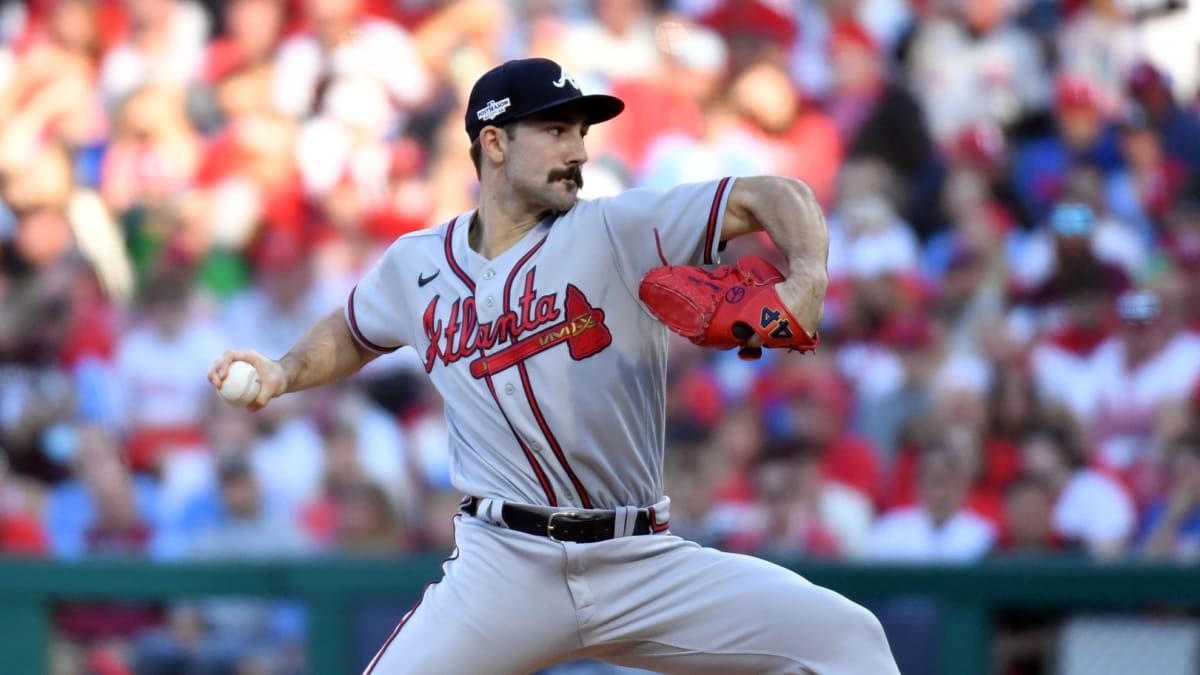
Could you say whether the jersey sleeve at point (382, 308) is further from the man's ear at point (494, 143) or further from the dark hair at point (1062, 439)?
the dark hair at point (1062, 439)

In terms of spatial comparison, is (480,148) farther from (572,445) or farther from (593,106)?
(572,445)

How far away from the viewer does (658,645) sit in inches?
143

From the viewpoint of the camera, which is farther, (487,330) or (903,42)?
(903,42)

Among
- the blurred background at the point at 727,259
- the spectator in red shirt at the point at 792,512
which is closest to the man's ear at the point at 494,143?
the blurred background at the point at 727,259

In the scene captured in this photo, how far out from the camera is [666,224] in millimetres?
3574

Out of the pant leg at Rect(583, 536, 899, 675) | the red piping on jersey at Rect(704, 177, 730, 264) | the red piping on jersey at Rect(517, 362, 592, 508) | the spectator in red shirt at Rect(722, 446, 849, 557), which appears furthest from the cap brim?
the spectator in red shirt at Rect(722, 446, 849, 557)

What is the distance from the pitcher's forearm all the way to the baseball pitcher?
0.14 m

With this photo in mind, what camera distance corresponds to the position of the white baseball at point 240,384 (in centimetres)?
375

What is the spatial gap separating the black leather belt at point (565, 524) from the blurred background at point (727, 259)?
1.96 m

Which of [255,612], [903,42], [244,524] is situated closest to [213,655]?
[255,612]

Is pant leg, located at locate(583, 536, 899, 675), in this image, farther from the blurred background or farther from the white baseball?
the blurred background

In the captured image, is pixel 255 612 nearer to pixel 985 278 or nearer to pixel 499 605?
pixel 499 605

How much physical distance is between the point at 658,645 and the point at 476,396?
0.70 metres

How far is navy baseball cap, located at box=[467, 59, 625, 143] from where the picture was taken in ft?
11.9
